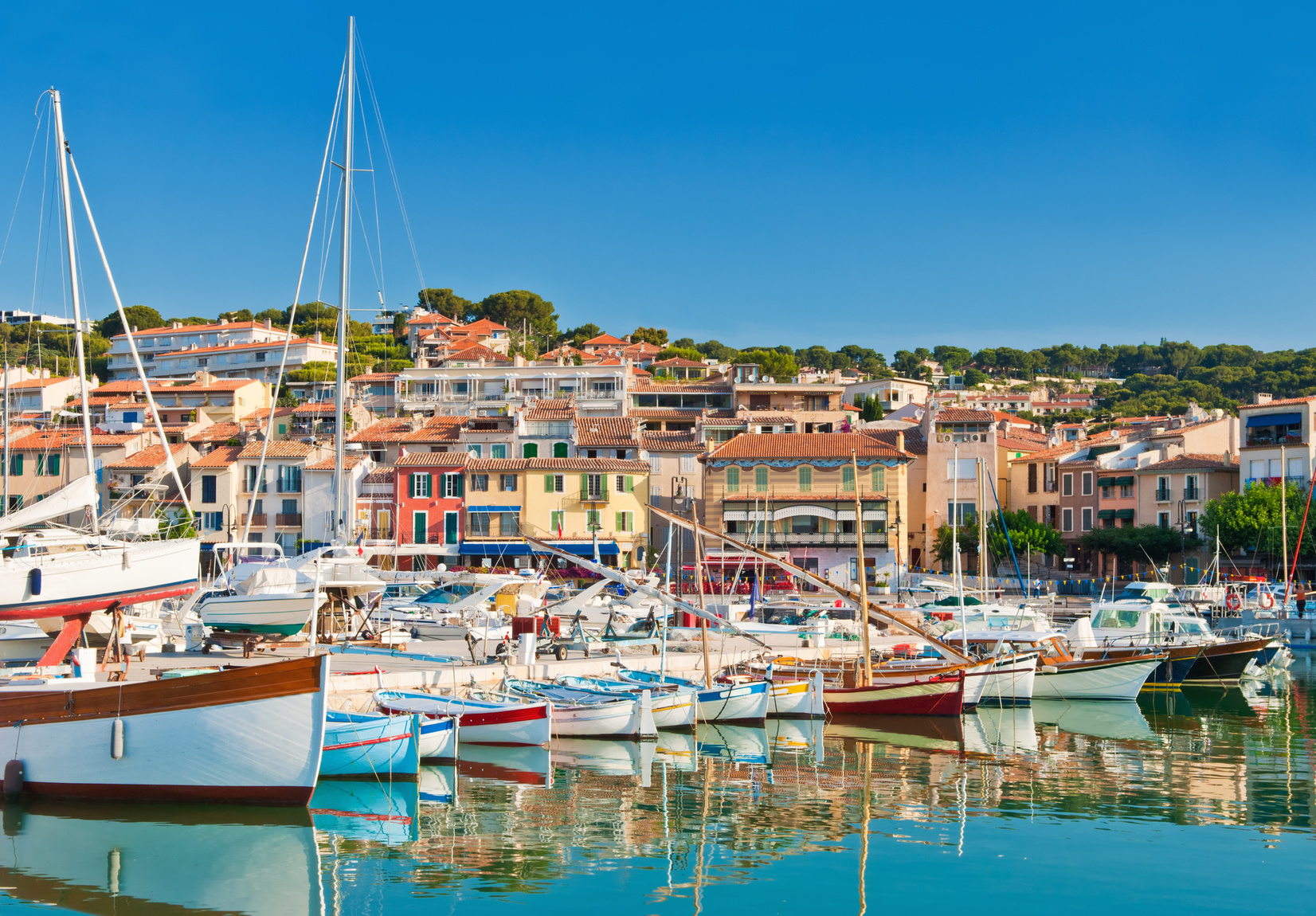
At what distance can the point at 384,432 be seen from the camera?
7750 centimetres

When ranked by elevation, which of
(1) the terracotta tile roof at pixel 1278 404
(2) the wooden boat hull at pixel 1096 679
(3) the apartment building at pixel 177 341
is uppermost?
(3) the apartment building at pixel 177 341

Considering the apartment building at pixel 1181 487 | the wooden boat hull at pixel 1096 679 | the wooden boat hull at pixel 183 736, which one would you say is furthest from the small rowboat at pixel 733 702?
the apartment building at pixel 1181 487

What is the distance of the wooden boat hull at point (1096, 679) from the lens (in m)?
34.5

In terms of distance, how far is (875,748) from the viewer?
26.3 metres

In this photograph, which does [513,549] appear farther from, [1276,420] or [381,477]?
[1276,420]

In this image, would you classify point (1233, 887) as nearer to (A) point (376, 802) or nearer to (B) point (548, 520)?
(A) point (376, 802)

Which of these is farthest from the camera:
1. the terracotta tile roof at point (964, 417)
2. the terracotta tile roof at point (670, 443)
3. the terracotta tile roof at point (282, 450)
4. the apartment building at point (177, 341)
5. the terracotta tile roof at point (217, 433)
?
the apartment building at point (177, 341)

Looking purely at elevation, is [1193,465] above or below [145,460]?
below

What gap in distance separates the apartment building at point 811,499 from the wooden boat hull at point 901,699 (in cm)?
3802

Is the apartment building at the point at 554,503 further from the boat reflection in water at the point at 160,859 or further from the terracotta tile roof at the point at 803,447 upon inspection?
the boat reflection in water at the point at 160,859

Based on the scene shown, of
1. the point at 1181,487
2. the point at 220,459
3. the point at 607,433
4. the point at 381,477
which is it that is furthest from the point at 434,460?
the point at 1181,487

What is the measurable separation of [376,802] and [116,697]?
443 centimetres

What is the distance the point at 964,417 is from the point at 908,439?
15.1 feet

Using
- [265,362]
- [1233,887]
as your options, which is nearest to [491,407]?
[265,362]
